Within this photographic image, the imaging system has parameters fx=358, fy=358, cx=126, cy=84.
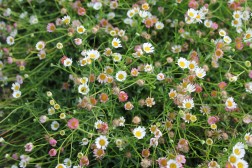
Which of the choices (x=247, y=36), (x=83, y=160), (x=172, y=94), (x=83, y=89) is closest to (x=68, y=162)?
(x=83, y=160)

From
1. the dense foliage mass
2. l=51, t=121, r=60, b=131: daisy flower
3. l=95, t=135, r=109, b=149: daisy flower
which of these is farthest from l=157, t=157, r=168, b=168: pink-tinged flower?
l=51, t=121, r=60, b=131: daisy flower

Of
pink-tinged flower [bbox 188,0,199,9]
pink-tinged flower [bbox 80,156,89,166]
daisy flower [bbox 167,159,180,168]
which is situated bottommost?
pink-tinged flower [bbox 80,156,89,166]

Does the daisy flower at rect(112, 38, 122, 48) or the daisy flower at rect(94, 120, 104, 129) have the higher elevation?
the daisy flower at rect(112, 38, 122, 48)

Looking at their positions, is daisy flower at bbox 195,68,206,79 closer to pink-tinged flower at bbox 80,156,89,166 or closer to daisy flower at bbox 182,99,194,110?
daisy flower at bbox 182,99,194,110

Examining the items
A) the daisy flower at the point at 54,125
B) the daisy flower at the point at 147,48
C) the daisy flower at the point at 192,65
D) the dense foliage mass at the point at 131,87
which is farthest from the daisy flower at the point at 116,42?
the daisy flower at the point at 54,125

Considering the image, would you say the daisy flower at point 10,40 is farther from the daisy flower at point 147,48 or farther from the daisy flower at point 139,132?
the daisy flower at point 139,132

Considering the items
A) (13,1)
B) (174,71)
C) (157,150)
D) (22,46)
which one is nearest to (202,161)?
(157,150)

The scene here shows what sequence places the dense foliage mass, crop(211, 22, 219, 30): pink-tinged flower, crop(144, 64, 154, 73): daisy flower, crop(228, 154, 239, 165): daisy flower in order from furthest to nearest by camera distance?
crop(211, 22, 219, 30): pink-tinged flower < crop(144, 64, 154, 73): daisy flower < the dense foliage mass < crop(228, 154, 239, 165): daisy flower

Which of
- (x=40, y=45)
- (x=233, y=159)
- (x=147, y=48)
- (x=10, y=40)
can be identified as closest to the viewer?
(x=233, y=159)

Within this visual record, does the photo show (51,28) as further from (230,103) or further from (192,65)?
(230,103)
